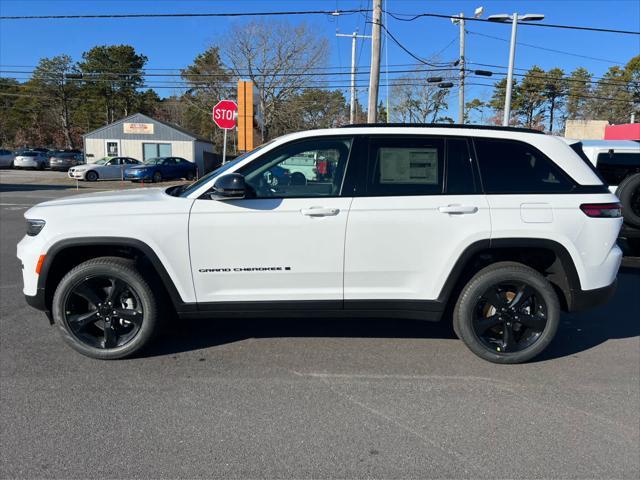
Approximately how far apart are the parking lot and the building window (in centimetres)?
3569

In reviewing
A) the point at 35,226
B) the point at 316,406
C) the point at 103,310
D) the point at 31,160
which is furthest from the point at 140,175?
the point at 316,406

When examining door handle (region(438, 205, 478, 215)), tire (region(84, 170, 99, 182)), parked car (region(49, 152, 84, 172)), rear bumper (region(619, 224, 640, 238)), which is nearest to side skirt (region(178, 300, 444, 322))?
door handle (region(438, 205, 478, 215))

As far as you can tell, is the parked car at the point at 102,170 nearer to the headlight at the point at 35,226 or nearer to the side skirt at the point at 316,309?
the headlight at the point at 35,226

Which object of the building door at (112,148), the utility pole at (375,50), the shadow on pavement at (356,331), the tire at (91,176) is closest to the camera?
the shadow on pavement at (356,331)

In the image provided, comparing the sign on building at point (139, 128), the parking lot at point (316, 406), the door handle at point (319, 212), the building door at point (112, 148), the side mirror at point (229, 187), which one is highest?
the sign on building at point (139, 128)

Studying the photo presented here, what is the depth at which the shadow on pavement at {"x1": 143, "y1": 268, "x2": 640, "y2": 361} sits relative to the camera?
13.5 feet

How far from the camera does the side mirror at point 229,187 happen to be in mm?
3350

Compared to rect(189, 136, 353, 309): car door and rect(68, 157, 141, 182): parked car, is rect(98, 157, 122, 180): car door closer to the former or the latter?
rect(68, 157, 141, 182): parked car

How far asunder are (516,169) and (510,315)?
118 cm

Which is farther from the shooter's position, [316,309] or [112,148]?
[112,148]

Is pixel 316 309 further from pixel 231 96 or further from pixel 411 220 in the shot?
pixel 231 96

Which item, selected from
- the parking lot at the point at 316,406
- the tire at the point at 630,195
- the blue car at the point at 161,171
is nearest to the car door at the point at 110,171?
the blue car at the point at 161,171

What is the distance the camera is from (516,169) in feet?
12.0

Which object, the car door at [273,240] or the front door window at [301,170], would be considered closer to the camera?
the car door at [273,240]
